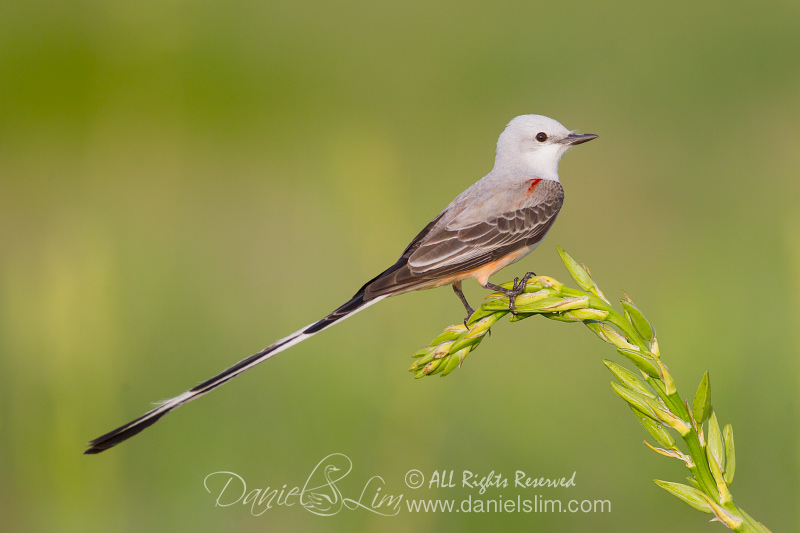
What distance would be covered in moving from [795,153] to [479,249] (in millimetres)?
4720

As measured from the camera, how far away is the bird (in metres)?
3.38

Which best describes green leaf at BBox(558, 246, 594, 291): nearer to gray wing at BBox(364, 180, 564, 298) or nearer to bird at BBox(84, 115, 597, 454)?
bird at BBox(84, 115, 597, 454)

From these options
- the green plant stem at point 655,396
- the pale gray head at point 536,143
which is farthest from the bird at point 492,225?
the green plant stem at point 655,396

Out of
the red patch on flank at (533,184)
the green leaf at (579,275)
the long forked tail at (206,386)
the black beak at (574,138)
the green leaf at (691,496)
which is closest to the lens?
the green leaf at (691,496)

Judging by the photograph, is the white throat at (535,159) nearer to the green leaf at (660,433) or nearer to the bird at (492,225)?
the bird at (492,225)

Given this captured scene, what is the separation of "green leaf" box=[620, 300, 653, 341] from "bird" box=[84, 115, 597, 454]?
1215 mm

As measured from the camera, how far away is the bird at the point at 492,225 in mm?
3379

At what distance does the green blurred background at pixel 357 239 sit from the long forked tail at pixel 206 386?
2.92ft

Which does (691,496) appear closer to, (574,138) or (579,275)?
(579,275)

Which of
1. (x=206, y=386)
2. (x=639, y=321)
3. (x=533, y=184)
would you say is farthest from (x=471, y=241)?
(x=639, y=321)

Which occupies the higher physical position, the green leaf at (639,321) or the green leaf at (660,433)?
the green leaf at (639,321)

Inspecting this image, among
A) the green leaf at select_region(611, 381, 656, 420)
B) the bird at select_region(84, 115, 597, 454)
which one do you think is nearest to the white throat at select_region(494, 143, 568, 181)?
the bird at select_region(84, 115, 597, 454)

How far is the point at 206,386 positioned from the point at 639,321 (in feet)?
4.58

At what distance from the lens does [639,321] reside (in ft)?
5.82
